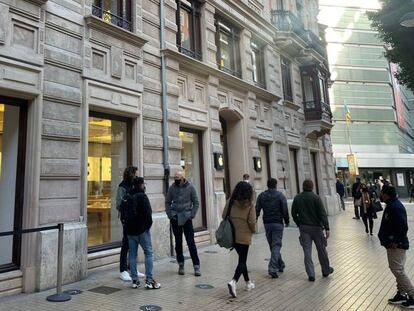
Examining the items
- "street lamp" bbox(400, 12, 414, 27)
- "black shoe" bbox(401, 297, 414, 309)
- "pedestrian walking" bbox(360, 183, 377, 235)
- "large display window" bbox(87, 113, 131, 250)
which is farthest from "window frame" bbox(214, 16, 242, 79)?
"black shoe" bbox(401, 297, 414, 309)

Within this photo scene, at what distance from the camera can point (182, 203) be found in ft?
25.1

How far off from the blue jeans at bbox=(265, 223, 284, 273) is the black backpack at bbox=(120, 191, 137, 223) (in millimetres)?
2914

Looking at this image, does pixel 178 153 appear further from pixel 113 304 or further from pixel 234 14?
pixel 234 14

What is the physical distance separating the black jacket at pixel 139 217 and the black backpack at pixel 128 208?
0.03 meters

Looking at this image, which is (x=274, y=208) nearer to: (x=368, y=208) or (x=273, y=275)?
(x=273, y=275)

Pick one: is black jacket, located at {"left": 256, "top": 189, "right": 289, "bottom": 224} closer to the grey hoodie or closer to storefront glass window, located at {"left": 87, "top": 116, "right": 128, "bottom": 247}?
the grey hoodie

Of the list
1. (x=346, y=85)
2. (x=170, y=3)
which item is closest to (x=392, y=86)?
(x=346, y=85)

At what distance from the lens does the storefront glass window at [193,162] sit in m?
11.6

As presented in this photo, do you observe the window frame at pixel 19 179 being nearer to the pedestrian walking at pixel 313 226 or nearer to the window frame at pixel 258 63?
the pedestrian walking at pixel 313 226

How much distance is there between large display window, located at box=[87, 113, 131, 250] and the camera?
8445 millimetres

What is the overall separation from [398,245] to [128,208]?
14.6ft

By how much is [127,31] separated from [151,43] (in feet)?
3.74

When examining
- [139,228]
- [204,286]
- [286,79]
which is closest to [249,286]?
[204,286]

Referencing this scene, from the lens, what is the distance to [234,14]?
14422 millimetres
